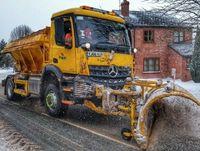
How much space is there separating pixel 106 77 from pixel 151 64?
2710cm

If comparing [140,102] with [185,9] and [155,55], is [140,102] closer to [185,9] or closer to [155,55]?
[185,9]

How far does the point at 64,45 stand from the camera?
1065cm

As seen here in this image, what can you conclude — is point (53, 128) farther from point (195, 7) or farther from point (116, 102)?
point (195, 7)

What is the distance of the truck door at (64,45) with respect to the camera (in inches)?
407

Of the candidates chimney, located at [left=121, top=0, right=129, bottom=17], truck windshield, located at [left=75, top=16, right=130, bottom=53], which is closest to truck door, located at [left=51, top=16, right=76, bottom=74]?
truck windshield, located at [left=75, top=16, right=130, bottom=53]

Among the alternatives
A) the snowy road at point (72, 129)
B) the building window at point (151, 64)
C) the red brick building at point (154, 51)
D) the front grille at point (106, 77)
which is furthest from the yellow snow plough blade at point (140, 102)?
the building window at point (151, 64)

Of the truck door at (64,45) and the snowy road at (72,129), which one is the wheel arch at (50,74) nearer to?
the truck door at (64,45)

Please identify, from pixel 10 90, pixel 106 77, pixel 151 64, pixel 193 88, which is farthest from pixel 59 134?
pixel 151 64

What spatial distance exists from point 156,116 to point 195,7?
9.25 meters

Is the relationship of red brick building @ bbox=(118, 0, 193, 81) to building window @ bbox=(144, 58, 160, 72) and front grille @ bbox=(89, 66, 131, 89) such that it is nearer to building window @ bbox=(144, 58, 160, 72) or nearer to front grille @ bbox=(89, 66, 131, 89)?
building window @ bbox=(144, 58, 160, 72)

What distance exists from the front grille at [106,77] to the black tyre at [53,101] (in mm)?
1229

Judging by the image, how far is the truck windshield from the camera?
33.8 feet

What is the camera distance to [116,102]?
8922mm

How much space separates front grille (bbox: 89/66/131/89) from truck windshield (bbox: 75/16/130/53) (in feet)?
1.73
